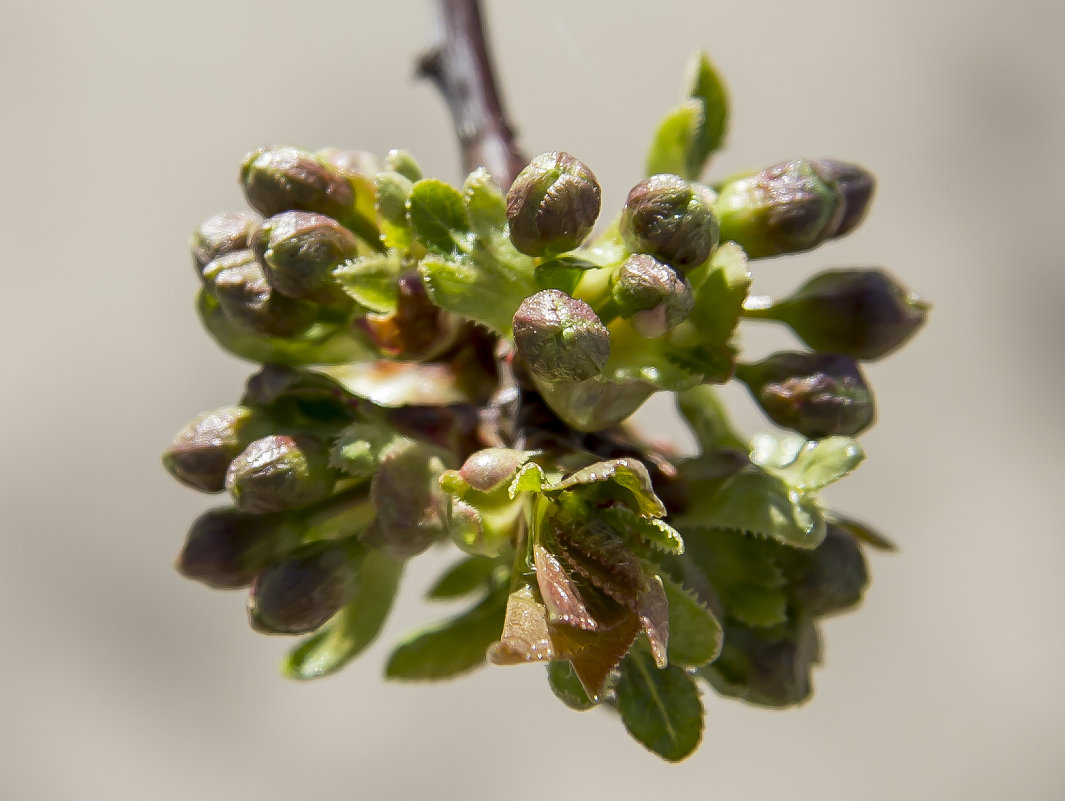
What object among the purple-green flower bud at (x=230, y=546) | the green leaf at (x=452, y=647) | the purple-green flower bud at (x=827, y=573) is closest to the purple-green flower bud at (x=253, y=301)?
the purple-green flower bud at (x=230, y=546)

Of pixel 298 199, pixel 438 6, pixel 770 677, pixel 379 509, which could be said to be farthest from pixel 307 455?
pixel 438 6

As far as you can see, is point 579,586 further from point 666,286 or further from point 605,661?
point 666,286

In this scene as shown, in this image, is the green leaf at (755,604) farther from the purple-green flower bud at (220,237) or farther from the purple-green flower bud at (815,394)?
the purple-green flower bud at (220,237)

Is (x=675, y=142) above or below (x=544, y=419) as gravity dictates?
above

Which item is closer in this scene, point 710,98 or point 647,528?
point 647,528

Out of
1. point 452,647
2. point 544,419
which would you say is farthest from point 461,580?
point 544,419

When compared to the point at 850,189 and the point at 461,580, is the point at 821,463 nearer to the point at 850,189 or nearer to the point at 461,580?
the point at 850,189
